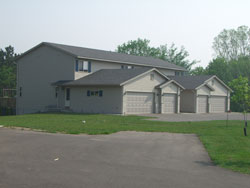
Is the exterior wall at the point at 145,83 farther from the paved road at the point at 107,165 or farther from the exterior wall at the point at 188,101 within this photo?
the paved road at the point at 107,165

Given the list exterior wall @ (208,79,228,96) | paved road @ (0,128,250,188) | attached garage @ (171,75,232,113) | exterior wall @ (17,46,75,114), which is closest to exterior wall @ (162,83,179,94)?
attached garage @ (171,75,232,113)

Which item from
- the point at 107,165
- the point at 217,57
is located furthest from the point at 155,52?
the point at 107,165

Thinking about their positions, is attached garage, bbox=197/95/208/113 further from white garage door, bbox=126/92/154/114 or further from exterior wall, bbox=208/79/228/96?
white garage door, bbox=126/92/154/114

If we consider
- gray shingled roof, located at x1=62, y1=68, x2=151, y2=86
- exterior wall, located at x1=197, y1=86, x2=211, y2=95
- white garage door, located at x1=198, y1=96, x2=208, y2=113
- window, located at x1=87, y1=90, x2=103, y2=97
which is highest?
gray shingled roof, located at x1=62, y1=68, x2=151, y2=86

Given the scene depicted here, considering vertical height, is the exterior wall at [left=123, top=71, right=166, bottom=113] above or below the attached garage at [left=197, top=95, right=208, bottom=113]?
above

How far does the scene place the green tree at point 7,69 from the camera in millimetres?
69250

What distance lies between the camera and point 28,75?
40.8 metres

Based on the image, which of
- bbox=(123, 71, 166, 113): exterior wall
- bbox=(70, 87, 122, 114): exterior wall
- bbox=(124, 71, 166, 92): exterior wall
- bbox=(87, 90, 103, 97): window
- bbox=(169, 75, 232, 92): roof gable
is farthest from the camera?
bbox=(169, 75, 232, 92): roof gable

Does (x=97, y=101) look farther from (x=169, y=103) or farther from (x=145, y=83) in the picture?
(x=169, y=103)

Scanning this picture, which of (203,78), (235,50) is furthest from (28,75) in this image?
(235,50)

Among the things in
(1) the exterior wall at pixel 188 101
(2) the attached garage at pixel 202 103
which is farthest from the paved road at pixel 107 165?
(2) the attached garage at pixel 202 103

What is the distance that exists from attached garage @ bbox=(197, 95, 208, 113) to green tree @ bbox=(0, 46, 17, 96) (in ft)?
139

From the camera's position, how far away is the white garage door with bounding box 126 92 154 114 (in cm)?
3216

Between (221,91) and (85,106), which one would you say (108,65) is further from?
(221,91)
